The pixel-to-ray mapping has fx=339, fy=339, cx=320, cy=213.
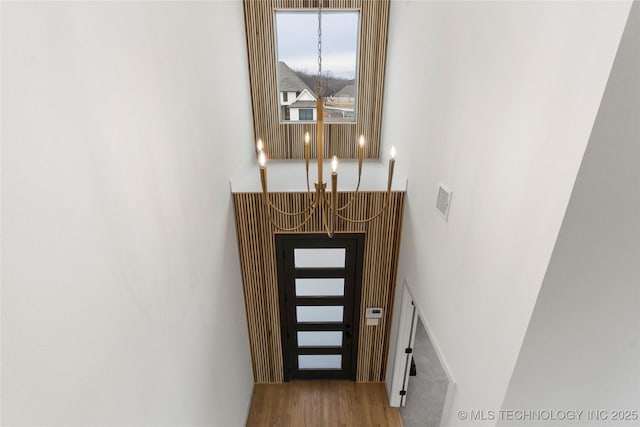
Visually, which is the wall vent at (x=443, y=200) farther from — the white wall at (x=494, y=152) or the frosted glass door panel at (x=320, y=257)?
the frosted glass door panel at (x=320, y=257)

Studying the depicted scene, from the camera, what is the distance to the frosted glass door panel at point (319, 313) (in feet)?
14.1

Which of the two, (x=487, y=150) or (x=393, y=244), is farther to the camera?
(x=393, y=244)

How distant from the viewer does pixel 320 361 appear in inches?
184

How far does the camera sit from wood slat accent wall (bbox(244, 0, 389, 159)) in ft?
13.1

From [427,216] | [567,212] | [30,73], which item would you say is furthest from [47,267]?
[427,216]

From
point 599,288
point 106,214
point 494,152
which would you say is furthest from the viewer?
point 494,152

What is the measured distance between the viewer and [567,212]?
52.0 inches

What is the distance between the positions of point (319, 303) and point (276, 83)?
9.24ft

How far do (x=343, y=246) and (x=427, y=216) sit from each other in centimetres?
127

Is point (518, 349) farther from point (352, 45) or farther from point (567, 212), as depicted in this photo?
point (352, 45)

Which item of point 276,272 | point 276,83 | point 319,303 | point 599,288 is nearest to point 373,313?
point 319,303

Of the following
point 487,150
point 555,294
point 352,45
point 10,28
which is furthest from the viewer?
point 352,45

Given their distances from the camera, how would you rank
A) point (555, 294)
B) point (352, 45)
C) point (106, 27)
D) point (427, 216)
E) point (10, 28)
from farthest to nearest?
point (352, 45), point (427, 216), point (555, 294), point (106, 27), point (10, 28)

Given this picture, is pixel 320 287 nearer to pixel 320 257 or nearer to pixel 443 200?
pixel 320 257
